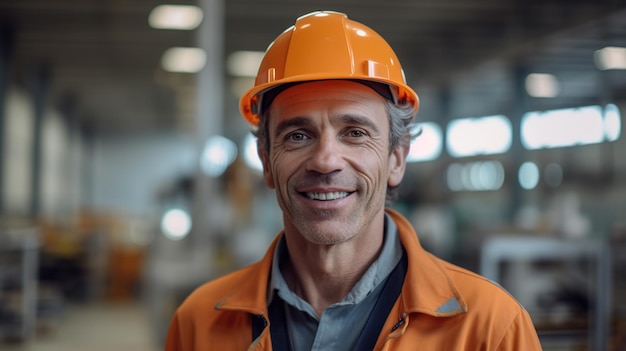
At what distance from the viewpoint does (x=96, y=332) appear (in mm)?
7234

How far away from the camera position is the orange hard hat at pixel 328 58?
140cm

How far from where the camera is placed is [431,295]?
131 centimetres

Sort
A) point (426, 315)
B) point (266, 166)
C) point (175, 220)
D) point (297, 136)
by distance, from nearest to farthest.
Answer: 1. point (426, 315)
2. point (297, 136)
3. point (266, 166)
4. point (175, 220)

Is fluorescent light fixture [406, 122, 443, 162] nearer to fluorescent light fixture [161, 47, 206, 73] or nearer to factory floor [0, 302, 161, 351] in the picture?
fluorescent light fixture [161, 47, 206, 73]

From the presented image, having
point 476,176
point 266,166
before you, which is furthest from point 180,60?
point 266,166

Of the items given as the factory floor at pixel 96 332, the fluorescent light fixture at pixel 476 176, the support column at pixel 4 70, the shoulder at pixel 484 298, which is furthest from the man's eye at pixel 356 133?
A: the fluorescent light fixture at pixel 476 176

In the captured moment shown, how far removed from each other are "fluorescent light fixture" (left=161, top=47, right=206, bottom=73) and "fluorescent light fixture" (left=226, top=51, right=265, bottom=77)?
576 millimetres

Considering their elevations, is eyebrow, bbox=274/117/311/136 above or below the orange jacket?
above

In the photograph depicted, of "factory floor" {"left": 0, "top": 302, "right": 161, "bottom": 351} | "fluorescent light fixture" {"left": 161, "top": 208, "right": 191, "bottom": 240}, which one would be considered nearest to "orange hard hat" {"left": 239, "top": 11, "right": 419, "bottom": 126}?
"factory floor" {"left": 0, "top": 302, "right": 161, "bottom": 351}

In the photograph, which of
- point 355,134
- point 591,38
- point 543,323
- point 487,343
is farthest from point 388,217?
point 591,38

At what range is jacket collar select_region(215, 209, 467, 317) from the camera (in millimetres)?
1291

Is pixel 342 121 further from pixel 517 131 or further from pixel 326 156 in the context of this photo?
pixel 517 131

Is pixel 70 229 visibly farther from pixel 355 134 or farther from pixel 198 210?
pixel 355 134

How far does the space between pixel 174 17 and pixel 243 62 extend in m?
3.26
